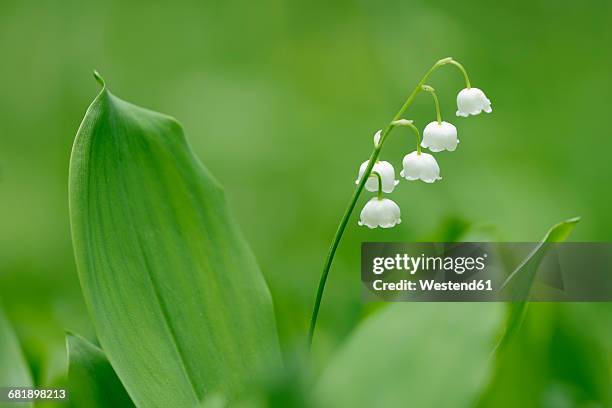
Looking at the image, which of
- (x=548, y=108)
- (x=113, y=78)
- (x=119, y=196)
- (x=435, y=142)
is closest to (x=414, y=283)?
(x=435, y=142)

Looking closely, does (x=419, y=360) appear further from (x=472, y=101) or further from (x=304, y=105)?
(x=304, y=105)

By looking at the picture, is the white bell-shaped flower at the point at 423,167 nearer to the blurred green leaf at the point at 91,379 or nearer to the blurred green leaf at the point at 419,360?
the blurred green leaf at the point at 419,360

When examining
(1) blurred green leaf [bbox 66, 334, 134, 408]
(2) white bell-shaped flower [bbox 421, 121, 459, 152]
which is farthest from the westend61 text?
(1) blurred green leaf [bbox 66, 334, 134, 408]

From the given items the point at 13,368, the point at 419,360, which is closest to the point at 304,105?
the point at 13,368

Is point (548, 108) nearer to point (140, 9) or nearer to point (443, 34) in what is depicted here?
point (443, 34)

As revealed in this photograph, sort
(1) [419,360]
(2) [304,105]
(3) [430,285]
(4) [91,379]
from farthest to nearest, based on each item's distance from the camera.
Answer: (2) [304,105]
(3) [430,285]
(4) [91,379]
(1) [419,360]

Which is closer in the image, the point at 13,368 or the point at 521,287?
the point at 521,287

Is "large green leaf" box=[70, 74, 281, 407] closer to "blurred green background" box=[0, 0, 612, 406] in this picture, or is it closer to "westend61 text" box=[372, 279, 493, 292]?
"westend61 text" box=[372, 279, 493, 292]
